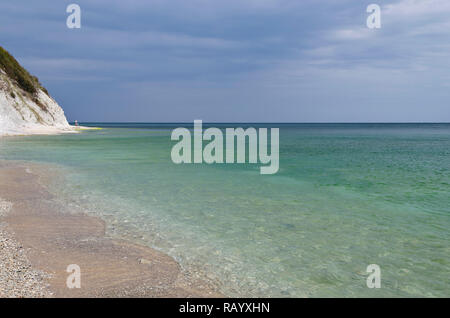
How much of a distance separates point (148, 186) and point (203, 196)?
330 cm

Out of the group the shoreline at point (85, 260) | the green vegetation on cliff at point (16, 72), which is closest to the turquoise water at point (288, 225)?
the shoreline at point (85, 260)

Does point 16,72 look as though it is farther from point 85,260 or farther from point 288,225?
point 288,225

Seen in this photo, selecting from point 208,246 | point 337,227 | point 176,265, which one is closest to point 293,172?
point 337,227

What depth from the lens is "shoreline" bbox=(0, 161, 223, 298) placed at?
5.61 m

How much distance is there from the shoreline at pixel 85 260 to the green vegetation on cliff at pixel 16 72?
6757 cm

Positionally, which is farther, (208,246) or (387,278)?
(208,246)

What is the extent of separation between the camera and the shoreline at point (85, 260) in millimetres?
5609

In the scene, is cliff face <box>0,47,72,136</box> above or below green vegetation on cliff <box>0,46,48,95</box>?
below

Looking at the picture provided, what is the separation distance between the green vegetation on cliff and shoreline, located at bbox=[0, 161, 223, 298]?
67.6m

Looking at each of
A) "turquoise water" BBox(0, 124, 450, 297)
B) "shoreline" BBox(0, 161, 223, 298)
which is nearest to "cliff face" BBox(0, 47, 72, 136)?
"turquoise water" BBox(0, 124, 450, 297)

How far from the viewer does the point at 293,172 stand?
20609 mm

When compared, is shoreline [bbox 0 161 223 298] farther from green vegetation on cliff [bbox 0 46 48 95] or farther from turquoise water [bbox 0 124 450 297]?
green vegetation on cliff [bbox 0 46 48 95]
